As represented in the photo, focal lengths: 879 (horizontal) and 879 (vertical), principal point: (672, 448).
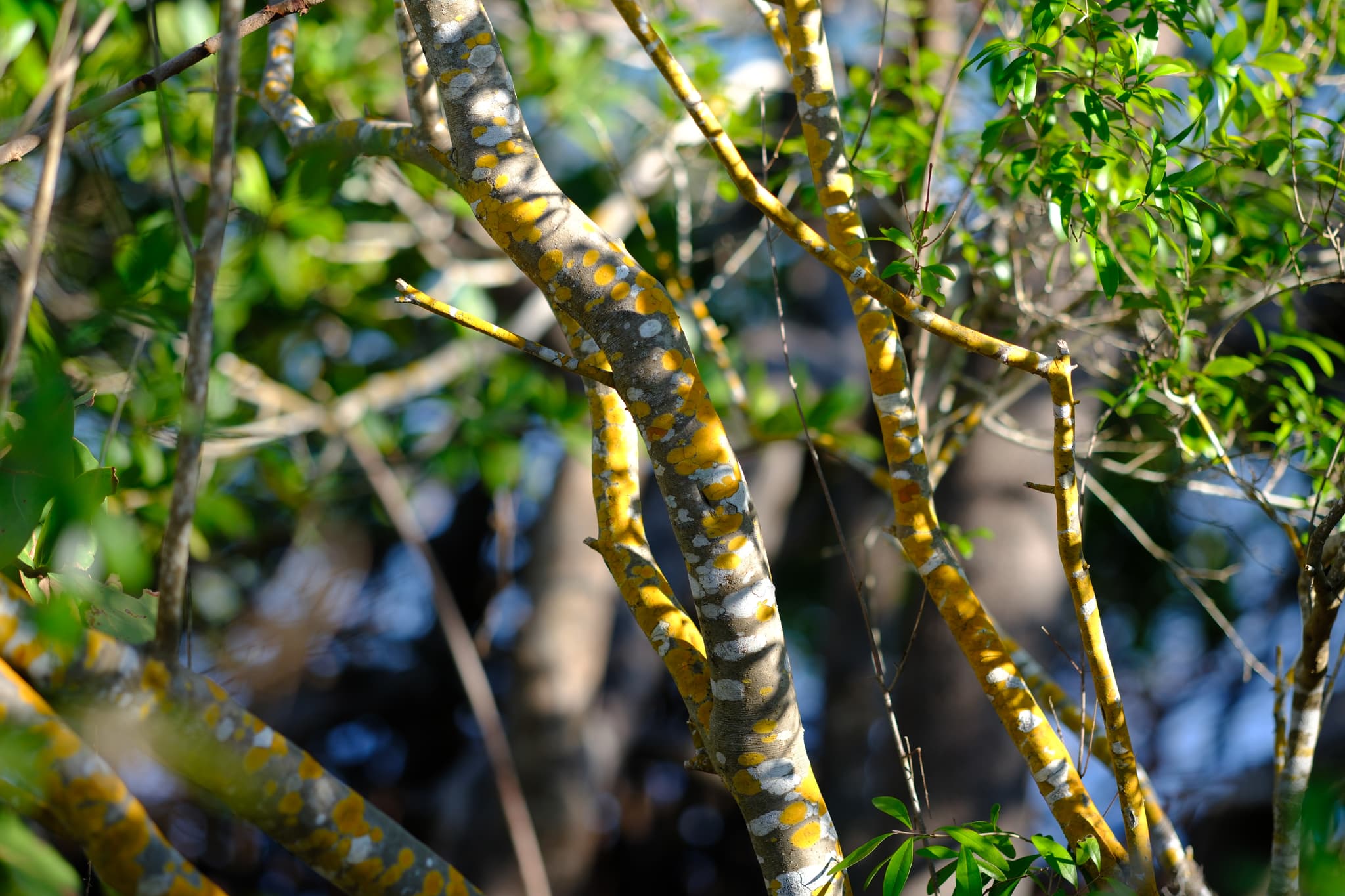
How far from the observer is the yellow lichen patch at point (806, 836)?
71 cm

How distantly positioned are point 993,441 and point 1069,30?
119 centimetres

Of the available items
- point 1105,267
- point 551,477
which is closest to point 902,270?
point 1105,267

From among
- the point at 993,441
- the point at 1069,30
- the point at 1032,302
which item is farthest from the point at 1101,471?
the point at 1069,30

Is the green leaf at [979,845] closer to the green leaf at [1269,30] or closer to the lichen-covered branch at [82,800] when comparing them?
the lichen-covered branch at [82,800]

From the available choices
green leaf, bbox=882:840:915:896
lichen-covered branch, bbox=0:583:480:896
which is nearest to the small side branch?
lichen-covered branch, bbox=0:583:480:896

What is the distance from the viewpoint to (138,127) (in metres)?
1.87

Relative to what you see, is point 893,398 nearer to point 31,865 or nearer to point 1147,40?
point 1147,40

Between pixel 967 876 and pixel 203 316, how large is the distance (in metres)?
0.62

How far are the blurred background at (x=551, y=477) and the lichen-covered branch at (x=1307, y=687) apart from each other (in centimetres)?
5

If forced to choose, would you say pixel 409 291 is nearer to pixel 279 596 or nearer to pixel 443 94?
pixel 443 94

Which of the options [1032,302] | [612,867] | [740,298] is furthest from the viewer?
[612,867]

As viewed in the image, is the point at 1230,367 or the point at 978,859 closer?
the point at 978,859

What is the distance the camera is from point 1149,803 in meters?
0.86

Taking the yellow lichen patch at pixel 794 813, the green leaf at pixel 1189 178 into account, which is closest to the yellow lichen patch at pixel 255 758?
the yellow lichen patch at pixel 794 813
